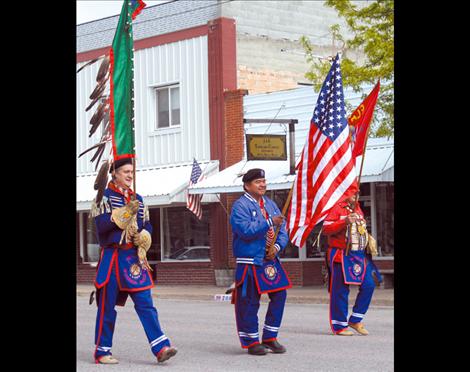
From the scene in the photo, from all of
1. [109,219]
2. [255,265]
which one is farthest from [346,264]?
[109,219]

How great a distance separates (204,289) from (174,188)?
2.78 meters

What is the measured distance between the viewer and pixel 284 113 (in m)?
26.2

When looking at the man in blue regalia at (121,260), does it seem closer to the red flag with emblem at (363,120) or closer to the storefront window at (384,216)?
the red flag with emblem at (363,120)

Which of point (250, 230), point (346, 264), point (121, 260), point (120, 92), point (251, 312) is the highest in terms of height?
point (120, 92)

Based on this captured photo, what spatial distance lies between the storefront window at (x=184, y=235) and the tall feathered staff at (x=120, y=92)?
17.8m

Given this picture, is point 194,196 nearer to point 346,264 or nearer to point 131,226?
point 346,264

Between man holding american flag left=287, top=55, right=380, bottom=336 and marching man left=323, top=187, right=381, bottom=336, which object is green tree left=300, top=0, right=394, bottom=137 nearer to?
marching man left=323, top=187, right=381, bottom=336

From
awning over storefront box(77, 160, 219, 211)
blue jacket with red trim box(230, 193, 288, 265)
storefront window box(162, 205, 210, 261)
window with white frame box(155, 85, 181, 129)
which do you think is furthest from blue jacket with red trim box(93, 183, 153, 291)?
window with white frame box(155, 85, 181, 129)

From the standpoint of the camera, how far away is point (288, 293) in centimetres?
2284

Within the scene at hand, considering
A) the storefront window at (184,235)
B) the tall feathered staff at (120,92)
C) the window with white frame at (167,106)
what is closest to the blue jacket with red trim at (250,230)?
the tall feathered staff at (120,92)

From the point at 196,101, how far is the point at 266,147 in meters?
4.88
